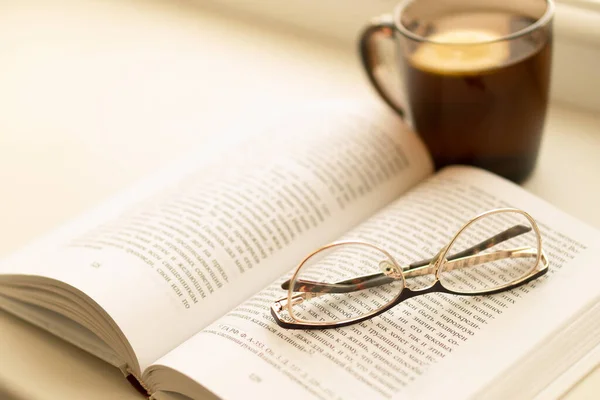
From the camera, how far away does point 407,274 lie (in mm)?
594

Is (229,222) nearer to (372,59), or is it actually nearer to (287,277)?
(287,277)

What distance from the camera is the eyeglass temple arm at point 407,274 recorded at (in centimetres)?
58

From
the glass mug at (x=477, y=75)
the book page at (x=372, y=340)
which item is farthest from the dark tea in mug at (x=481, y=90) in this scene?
the book page at (x=372, y=340)

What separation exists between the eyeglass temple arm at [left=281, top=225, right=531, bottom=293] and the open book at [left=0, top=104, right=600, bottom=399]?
24 mm

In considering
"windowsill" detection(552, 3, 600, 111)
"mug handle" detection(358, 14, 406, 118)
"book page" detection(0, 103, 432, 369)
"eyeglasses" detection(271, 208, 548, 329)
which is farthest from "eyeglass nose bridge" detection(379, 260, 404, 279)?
"windowsill" detection(552, 3, 600, 111)

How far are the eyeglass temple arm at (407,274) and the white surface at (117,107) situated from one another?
13 cm

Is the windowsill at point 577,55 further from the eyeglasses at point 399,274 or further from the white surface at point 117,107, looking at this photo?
the eyeglasses at point 399,274

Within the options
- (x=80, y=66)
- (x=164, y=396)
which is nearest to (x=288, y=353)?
(x=164, y=396)

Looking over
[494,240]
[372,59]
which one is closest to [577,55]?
[372,59]

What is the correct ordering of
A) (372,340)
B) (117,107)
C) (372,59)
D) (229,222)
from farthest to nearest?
(117,107) → (372,59) → (229,222) → (372,340)

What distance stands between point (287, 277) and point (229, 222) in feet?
0.25

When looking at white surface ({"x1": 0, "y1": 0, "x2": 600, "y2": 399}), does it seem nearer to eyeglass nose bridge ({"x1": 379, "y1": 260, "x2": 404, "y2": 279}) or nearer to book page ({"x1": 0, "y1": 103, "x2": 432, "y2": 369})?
book page ({"x1": 0, "y1": 103, "x2": 432, "y2": 369})

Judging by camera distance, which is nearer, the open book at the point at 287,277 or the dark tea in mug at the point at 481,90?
the open book at the point at 287,277

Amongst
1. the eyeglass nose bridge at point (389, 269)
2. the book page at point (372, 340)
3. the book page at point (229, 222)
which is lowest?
the book page at point (372, 340)
